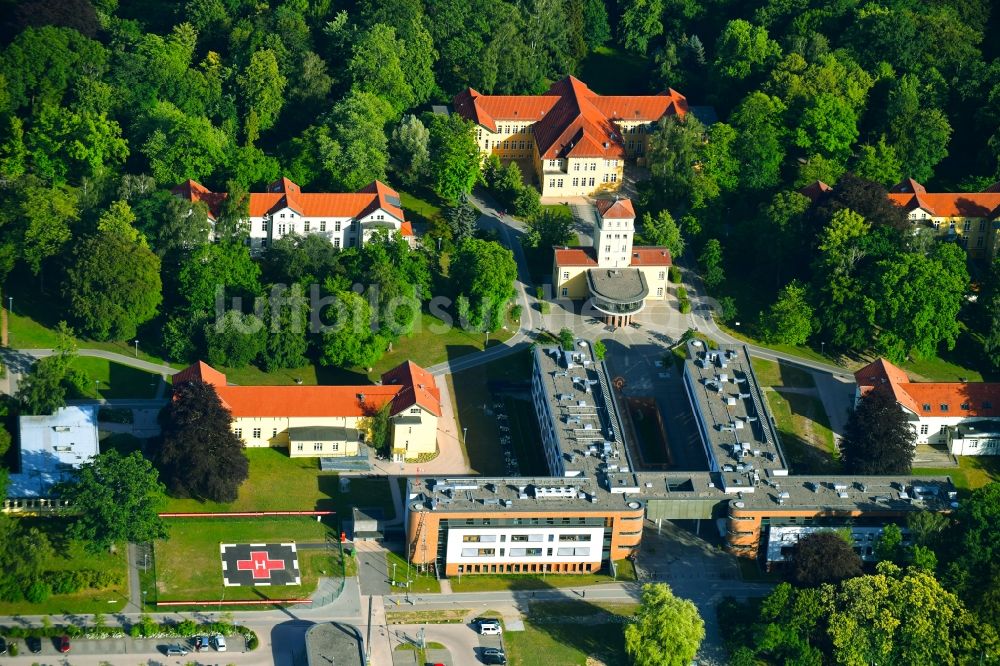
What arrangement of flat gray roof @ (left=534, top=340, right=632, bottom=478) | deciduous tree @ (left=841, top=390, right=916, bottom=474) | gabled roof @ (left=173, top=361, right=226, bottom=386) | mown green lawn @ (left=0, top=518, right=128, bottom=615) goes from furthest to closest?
gabled roof @ (left=173, top=361, right=226, bottom=386)
deciduous tree @ (left=841, top=390, right=916, bottom=474)
flat gray roof @ (left=534, top=340, right=632, bottom=478)
mown green lawn @ (left=0, top=518, right=128, bottom=615)

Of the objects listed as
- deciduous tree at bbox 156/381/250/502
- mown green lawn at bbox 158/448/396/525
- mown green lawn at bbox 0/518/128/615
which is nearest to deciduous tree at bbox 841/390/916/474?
mown green lawn at bbox 158/448/396/525

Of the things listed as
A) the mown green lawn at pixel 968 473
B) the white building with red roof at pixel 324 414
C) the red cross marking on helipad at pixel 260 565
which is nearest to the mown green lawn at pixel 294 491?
the white building with red roof at pixel 324 414

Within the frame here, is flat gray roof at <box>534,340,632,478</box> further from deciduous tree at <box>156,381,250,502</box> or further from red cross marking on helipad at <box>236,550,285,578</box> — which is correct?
deciduous tree at <box>156,381,250,502</box>

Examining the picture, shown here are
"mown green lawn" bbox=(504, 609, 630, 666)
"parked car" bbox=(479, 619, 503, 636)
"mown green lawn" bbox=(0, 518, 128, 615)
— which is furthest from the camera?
"parked car" bbox=(479, 619, 503, 636)

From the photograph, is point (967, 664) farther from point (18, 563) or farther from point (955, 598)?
point (18, 563)

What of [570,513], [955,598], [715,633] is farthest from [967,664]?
[570,513]
